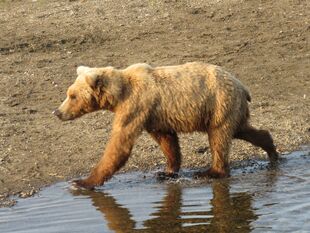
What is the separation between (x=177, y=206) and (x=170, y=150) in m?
1.19

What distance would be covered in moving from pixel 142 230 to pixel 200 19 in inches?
319

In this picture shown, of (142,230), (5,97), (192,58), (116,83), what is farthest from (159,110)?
(192,58)

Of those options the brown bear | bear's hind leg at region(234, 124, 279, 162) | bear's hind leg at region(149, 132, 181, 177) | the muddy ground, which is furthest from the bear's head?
bear's hind leg at region(234, 124, 279, 162)

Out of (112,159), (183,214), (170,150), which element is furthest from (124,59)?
(183,214)

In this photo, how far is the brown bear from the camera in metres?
8.51

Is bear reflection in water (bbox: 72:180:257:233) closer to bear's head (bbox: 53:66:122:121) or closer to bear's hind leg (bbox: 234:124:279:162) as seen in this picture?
bear's hind leg (bbox: 234:124:279:162)

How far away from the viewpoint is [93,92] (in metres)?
8.62

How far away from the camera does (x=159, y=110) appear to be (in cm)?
868

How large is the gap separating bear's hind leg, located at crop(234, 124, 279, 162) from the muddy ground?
373 millimetres

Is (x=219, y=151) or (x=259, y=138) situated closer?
(x=219, y=151)

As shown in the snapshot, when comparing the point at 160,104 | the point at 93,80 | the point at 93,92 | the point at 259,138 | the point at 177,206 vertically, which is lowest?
the point at 177,206

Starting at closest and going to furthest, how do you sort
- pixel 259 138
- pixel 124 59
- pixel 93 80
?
pixel 93 80
pixel 259 138
pixel 124 59

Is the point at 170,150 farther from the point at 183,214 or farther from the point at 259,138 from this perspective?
the point at 183,214

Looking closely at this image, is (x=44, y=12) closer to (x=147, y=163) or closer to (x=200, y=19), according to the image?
(x=200, y=19)
